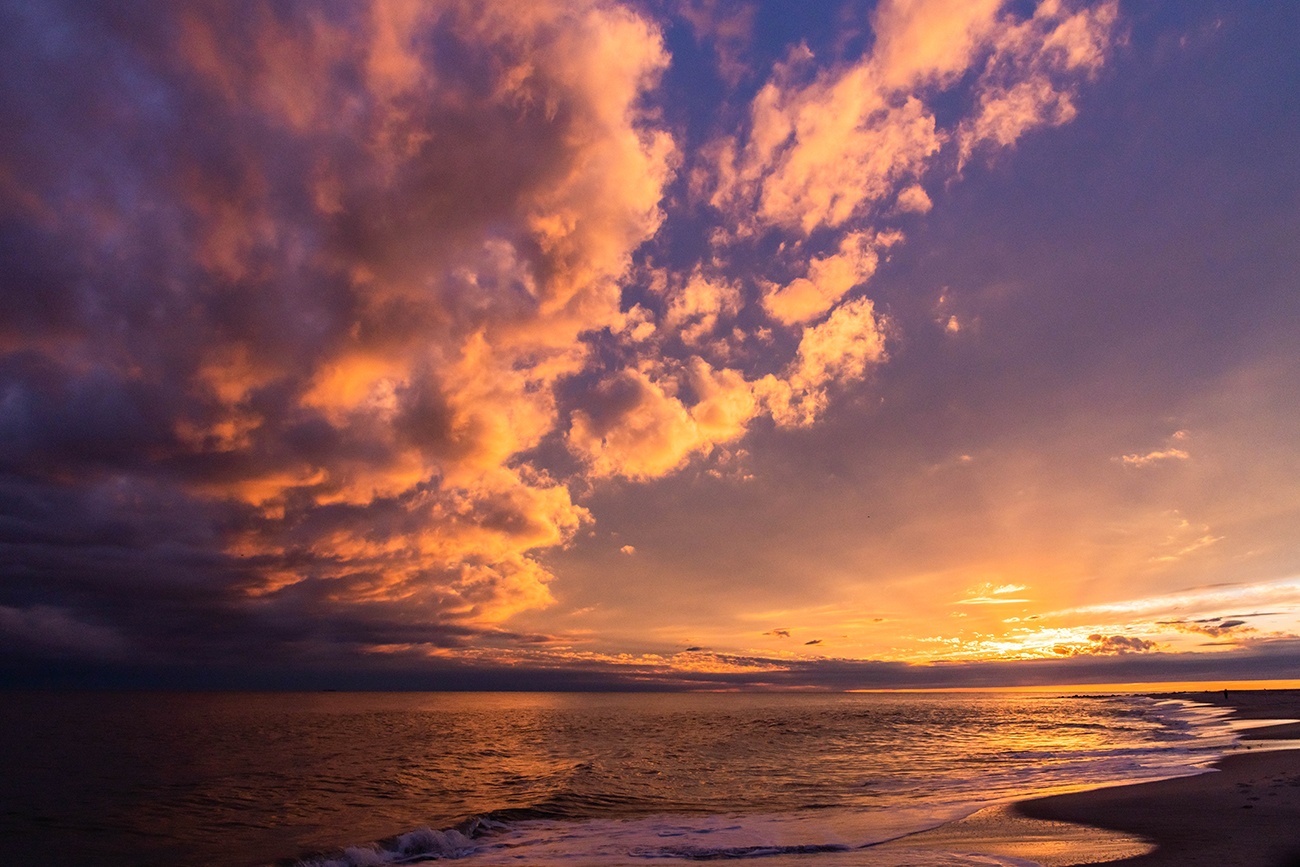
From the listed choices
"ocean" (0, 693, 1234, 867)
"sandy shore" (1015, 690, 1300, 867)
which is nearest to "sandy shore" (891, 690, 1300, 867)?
"sandy shore" (1015, 690, 1300, 867)

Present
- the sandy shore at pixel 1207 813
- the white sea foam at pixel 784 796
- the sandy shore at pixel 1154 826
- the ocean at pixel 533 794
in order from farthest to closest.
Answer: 1. the ocean at pixel 533 794
2. the white sea foam at pixel 784 796
3. the sandy shore at pixel 1154 826
4. the sandy shore at pixel 1207 813

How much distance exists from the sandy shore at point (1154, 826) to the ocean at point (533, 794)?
1.57 meters

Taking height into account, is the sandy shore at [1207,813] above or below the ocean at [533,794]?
above

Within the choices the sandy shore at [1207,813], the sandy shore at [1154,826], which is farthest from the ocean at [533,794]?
the sandy shore at [1207,813]

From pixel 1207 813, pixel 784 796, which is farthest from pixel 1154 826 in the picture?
pixel 784 796

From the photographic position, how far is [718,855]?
18359 millimetres

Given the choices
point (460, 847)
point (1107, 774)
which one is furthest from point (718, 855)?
point (1107, 774)

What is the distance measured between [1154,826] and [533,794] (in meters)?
23.8

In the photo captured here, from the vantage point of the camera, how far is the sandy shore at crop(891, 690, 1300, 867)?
14.9 m

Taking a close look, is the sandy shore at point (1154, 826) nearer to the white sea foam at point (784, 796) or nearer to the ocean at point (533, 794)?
the white sea foam at point (784, 796)

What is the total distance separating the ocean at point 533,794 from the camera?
66.2 ft

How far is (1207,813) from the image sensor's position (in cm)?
1956

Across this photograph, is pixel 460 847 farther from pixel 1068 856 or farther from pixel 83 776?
pixel 83 776

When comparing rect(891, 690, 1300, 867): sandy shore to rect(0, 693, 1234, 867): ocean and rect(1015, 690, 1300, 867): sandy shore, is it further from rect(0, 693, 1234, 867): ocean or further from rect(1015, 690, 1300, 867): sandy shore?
rect(0, 693, 1234, 867): ocean
